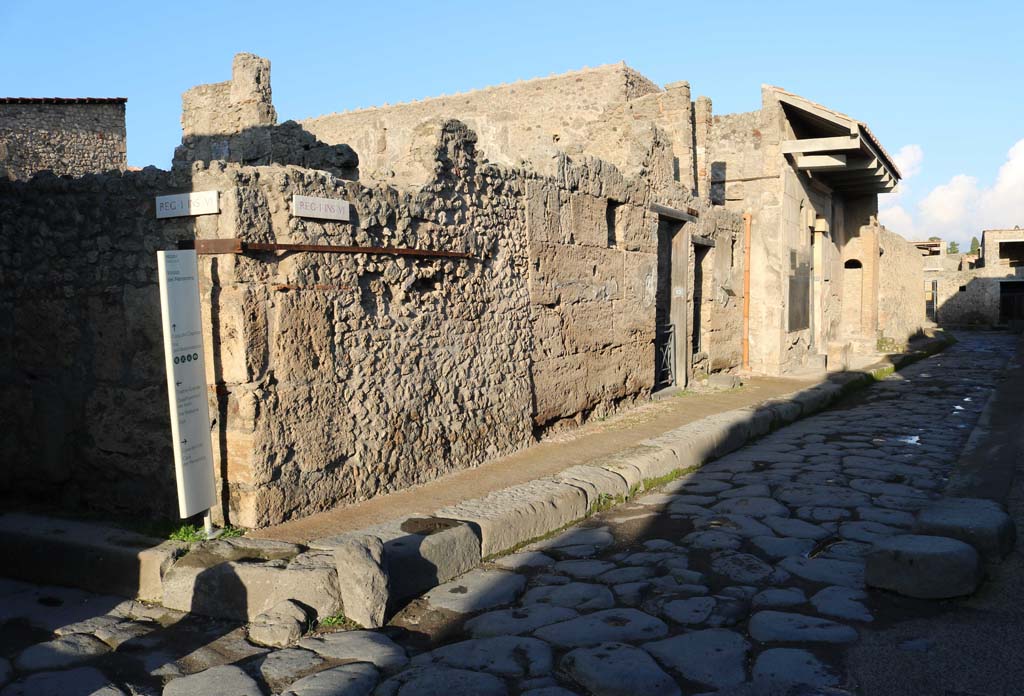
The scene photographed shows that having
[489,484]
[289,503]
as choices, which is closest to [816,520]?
[489,484]

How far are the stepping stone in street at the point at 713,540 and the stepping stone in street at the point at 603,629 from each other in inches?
40.9

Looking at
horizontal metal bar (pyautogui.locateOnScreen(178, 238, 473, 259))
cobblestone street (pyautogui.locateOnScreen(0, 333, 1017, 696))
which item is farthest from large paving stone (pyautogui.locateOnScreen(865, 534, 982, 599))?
horizontal metal bar (pyautogui.locateOnScreen(178, 238, 473, 259))

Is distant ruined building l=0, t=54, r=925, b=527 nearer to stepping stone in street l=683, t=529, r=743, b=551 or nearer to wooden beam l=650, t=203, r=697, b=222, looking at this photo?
wooden beam l=650, t=203, r=697, b=222

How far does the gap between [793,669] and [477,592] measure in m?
1.51

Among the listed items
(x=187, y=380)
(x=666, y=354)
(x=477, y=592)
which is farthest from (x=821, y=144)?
(x=187, y=380)

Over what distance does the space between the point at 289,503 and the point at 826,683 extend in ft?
9.11

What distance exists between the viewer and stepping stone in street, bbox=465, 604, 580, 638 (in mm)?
3338

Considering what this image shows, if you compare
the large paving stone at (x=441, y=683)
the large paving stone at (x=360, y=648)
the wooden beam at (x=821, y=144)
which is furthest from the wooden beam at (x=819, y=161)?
the large paving stone at (x=441, y=683)

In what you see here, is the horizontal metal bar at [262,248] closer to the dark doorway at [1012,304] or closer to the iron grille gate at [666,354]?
the iron grille gate at [666,354]

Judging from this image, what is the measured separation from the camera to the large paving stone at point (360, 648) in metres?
3.06

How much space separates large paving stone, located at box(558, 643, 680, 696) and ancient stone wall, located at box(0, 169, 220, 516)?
2.65 m

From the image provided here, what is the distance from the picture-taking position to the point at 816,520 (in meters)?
4.76

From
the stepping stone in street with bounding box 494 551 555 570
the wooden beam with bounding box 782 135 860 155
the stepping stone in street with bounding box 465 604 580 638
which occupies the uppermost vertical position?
the wooden beam with bounding box 782 135 860 155

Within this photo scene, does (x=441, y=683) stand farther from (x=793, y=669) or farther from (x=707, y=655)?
(x=793, y=669)
